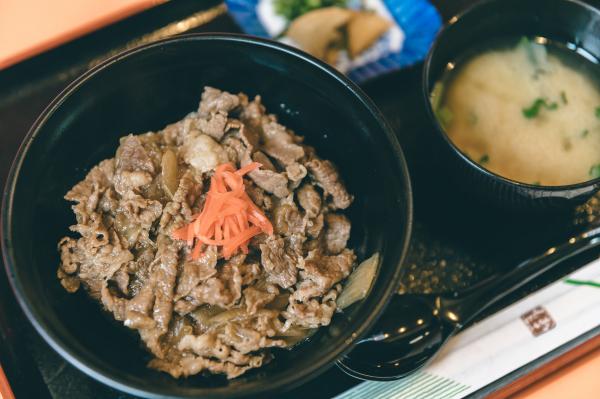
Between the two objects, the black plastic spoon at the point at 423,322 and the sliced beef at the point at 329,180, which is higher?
the sliced beef at the point at 329,180

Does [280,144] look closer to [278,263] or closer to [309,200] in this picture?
[309,200]

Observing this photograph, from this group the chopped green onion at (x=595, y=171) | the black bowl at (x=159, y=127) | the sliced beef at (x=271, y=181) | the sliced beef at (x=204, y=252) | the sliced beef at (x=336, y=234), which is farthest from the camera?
the chopped green onion at (x=595, y=171)

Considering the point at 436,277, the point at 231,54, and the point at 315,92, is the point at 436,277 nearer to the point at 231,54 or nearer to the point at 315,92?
the point at 315,92

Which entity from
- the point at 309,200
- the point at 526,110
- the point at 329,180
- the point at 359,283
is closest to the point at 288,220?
the point at 309,200

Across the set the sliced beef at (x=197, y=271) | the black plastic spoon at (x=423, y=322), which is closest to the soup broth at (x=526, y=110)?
the black plastic spoon at (x=423, y=322)

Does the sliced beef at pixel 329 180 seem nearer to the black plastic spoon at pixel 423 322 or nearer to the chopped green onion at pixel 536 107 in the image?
the black plastic spoon at pixel 423 322

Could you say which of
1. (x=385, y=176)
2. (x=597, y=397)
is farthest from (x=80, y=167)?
(x=597, y=397)

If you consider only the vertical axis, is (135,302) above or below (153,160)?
below
